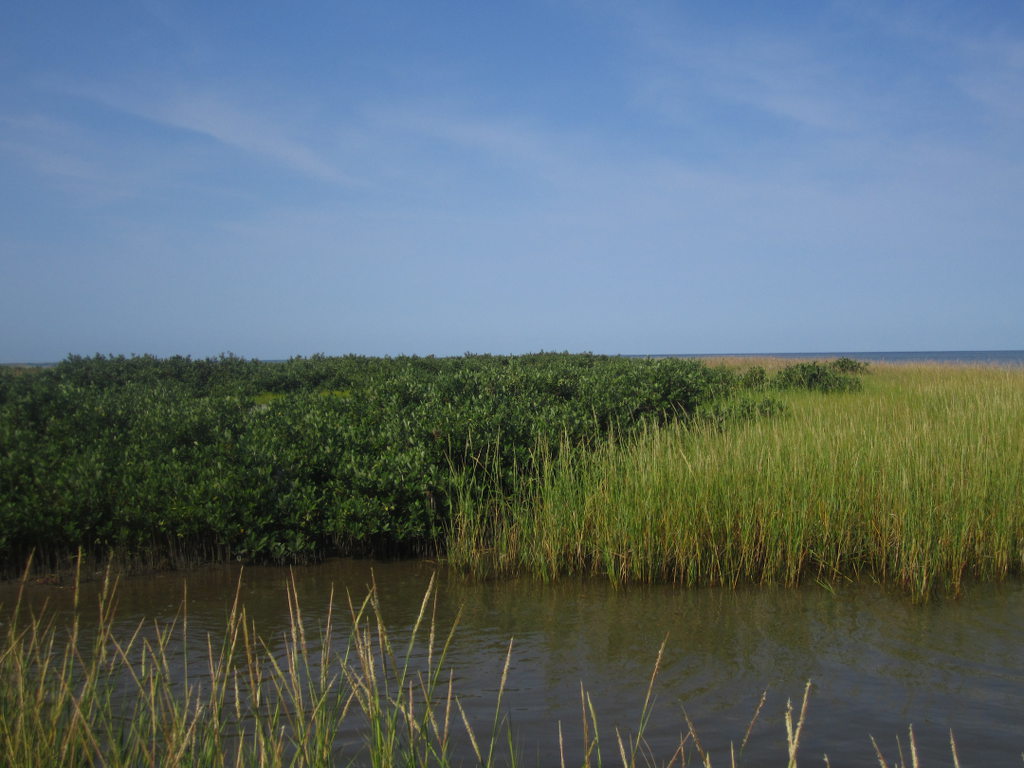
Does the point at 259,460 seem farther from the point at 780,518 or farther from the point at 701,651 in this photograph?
the point at 780,518

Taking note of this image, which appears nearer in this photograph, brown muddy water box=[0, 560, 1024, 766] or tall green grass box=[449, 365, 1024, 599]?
brown muddy water box=[0, 560, 1024, 766]

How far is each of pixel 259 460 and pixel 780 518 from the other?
431 cm

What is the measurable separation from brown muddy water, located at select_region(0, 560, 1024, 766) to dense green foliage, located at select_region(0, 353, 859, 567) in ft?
1.24

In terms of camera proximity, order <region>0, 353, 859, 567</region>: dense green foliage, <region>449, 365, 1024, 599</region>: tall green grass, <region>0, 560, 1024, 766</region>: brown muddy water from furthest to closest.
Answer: <region>0, 353, 859, 567</region>: dense green foliage, <region>449, 365, 1024, 599</region>: tall green grass, <region>0, 560, 1024, 766</region>: brown muddy water

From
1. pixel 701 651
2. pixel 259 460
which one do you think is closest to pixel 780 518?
pixel 701 651

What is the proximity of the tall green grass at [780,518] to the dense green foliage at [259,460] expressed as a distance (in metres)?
0.77

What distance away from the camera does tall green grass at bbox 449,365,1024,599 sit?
5.81m

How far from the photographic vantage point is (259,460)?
6.80m

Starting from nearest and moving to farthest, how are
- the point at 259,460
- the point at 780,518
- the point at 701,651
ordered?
the point at 701,651 < the point at 780,518 < the point at 259,460

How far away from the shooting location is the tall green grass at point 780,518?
5809 mm

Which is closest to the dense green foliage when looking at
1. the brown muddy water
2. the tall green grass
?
the brown muddy water

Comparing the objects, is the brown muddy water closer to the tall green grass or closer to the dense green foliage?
the tall green grass

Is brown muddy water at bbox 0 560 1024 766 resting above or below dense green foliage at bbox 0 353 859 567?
below

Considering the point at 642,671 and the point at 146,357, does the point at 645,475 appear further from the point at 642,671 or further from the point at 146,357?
the point at 146,357
